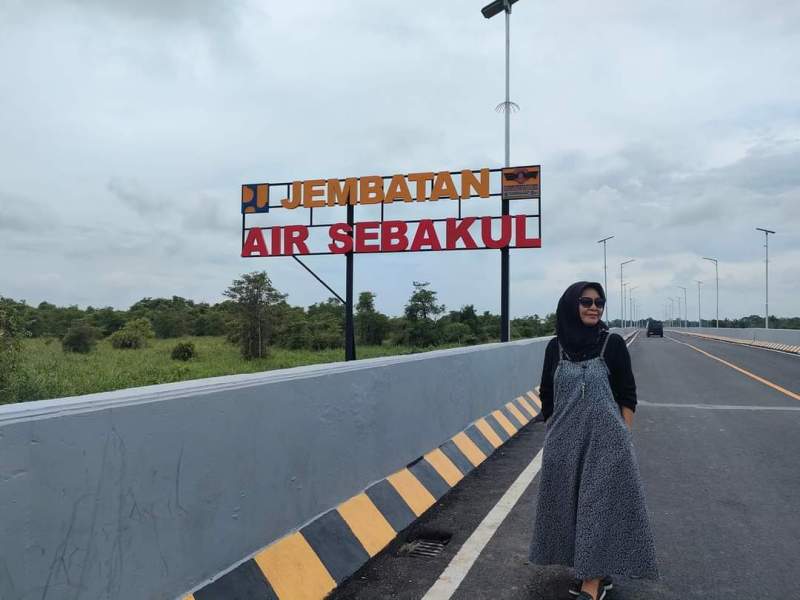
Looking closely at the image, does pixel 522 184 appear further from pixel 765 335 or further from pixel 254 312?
pixel 765 335

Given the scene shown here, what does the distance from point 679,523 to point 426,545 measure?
6.91ft

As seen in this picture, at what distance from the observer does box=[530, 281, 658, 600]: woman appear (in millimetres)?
3578

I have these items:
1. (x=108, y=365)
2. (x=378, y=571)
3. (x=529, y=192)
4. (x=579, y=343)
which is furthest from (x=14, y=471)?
(x=108, y=365)

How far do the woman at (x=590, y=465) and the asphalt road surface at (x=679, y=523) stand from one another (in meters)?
0.37

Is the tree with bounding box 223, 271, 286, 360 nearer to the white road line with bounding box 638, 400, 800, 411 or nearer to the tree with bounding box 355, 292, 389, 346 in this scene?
the tree with bounding box 355, 292, 389, 346

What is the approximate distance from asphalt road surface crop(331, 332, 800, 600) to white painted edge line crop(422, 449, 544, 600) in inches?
1.6

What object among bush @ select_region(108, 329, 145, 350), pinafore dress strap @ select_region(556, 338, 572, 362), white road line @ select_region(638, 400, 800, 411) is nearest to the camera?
pinafore dress strap @ select_region(556, 338, 572, 362)

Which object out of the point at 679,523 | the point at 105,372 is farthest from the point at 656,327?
the point at 679,523

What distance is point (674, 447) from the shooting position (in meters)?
8.30

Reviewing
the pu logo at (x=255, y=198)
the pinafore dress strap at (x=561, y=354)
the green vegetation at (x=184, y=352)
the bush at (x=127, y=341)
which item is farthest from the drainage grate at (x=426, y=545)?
the bush at (x=127, y=341)

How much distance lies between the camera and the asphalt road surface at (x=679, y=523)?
12.9 feet

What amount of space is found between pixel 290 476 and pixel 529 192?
1740 centimetres

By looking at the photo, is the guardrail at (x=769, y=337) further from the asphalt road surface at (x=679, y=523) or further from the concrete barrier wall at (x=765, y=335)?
the asphalt road surface at (x=679, y=523)

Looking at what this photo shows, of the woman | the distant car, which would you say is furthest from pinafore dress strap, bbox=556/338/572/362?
the distant car
